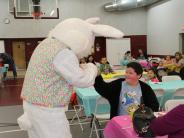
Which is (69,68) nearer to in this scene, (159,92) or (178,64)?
(159,92)

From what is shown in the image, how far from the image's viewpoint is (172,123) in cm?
161

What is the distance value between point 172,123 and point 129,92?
5.14 ft

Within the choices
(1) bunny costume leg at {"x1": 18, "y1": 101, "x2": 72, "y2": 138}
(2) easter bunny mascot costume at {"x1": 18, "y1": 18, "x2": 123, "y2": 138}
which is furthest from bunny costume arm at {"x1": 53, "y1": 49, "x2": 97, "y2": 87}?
(1) bunny costume leg at {"x1": 18, "y1": 101, "x2": 72, "y2": 138}

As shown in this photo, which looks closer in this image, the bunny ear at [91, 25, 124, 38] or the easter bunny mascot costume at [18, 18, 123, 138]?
the easter bunny mascot costume at [18, 18, 123, 138]

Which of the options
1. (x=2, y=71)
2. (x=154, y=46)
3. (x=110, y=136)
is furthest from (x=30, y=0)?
(x=110, y=136)

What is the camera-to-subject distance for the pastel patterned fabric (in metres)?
1.84

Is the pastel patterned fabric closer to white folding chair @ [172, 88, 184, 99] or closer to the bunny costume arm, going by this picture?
the bunny costume arm

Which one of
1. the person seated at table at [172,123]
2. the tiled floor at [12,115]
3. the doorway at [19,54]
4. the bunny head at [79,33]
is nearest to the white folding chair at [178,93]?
the tiled floor at [12,115]

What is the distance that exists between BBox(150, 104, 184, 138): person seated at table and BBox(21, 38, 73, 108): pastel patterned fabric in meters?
0.63

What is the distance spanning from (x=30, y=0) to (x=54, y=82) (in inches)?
417

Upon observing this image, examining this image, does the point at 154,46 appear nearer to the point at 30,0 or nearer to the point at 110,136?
the point at 30,0

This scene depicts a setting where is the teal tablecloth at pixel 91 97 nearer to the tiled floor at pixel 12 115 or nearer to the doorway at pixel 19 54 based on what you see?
the tiled floor at pixel 12 115

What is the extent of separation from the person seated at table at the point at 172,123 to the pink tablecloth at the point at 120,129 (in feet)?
1.56

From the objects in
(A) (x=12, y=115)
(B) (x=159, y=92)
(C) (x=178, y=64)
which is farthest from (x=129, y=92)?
(C) (x=178, y=64)
